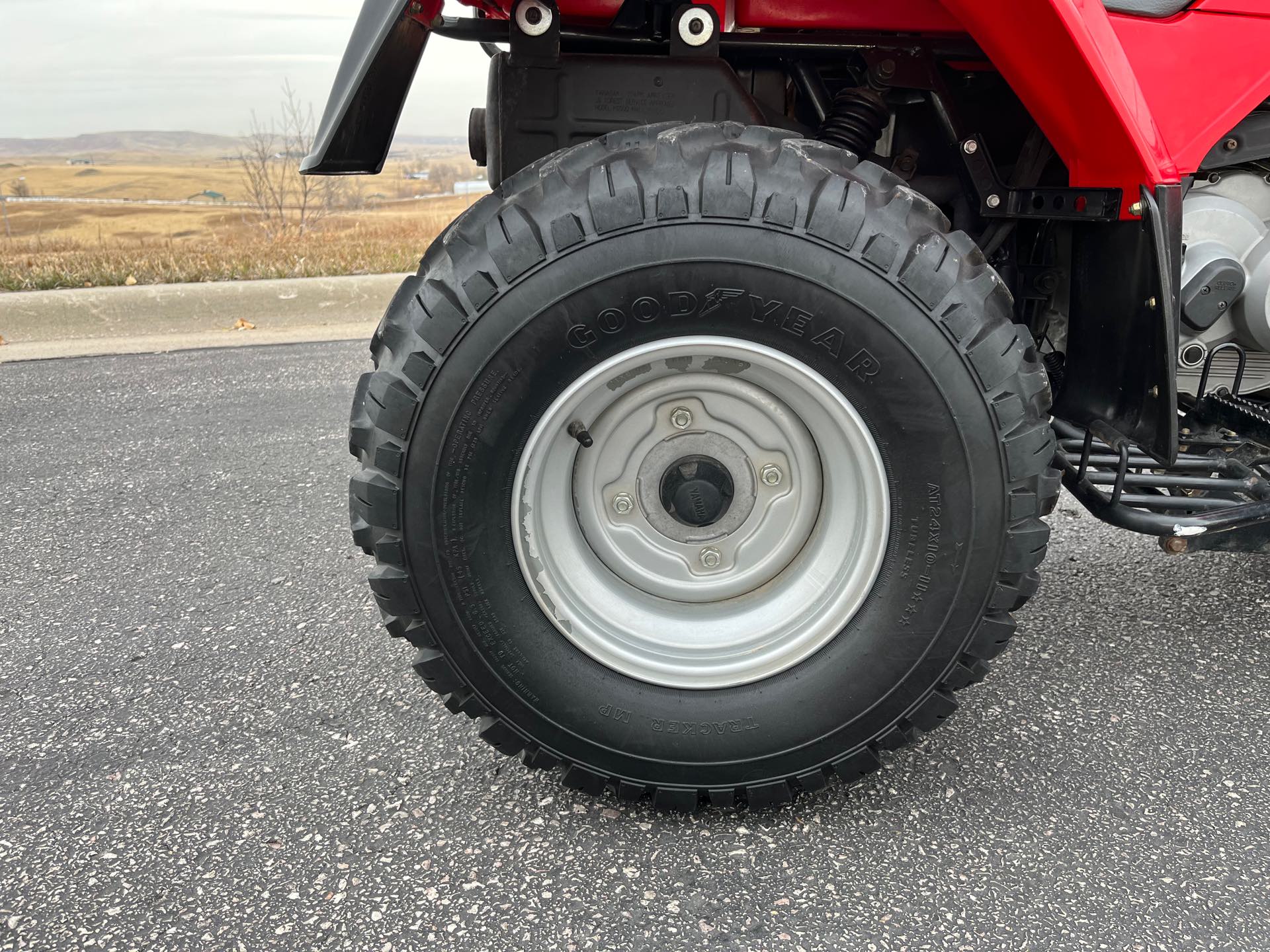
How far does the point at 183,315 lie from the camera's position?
6793 millimetres

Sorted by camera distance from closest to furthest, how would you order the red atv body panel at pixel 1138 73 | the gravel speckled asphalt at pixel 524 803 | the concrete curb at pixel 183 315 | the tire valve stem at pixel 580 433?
the gravel speckled asphalt at pixel 524 803, the red atv body panel at pixel 1138 73, the tire valve stem at pixel 580 433, the concrete curb at pixel 183 315

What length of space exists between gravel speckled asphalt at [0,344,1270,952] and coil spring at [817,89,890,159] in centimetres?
132

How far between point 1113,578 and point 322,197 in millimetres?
9812

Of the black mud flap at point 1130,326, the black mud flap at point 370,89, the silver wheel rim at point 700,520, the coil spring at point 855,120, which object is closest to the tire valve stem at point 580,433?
the silver wheel rim at point 700,520

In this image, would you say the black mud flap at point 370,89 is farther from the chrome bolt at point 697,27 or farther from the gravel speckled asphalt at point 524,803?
the gravel speckled asphalt at point 524,803

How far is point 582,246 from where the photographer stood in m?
1.73

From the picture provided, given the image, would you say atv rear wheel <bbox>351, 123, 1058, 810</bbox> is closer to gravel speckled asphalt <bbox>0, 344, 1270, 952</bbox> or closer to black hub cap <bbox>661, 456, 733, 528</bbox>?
black hub cap <bbox>661, 456, 733, 528</bbox>

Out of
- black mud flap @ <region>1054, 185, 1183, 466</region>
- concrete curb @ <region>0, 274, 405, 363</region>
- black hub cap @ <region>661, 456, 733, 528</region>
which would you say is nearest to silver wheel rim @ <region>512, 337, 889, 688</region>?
black hub cap @ <region>661, 456, 733, 528</region>

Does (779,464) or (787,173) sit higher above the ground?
(787,173)

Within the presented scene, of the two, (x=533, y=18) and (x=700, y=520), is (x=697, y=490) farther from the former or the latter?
(x=533, y=18)

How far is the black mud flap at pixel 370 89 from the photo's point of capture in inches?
70.5

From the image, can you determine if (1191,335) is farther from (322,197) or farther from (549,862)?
(322,197)

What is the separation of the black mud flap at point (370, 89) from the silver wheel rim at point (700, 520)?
71 centimetres

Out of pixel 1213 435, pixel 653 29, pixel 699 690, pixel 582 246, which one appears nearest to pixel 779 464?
pixel 699 690
